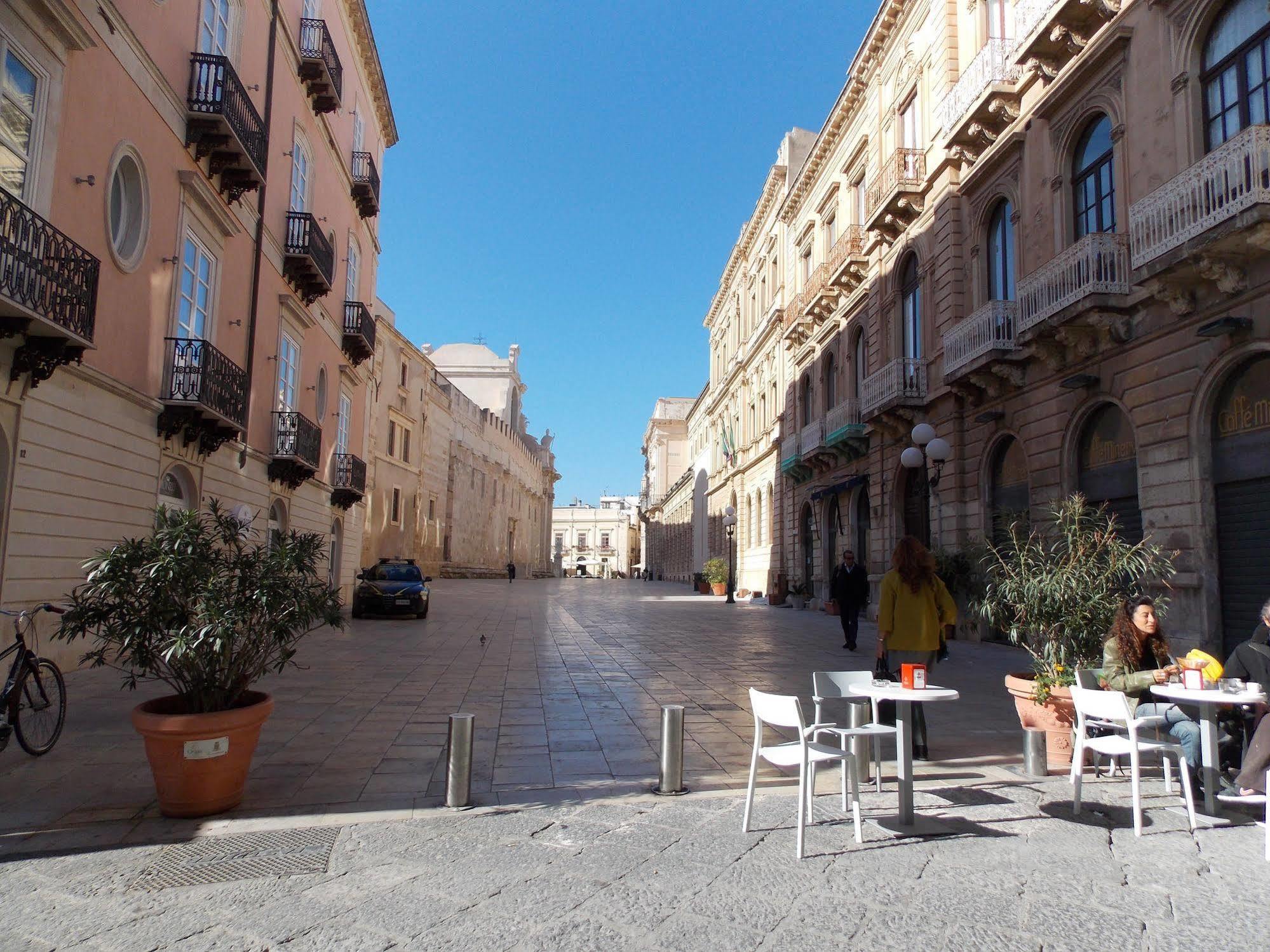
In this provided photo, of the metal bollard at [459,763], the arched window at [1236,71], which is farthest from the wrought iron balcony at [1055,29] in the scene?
the metal bollard at [459,763]

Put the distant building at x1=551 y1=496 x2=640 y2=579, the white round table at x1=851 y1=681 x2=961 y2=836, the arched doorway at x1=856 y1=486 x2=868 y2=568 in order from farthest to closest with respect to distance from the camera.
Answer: the distant building at x1=551 y1=496 x2=640 y2=579
the arched doorway at x1=856 y1=486 x2=868 y2=568
the white round table at x1=851 y1=681 x2=961 y2=836

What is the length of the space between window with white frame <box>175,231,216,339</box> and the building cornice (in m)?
23.2

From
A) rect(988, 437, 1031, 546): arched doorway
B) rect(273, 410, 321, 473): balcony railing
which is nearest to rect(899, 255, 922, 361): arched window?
rect(988, 437, 1031, 546): arched doorway

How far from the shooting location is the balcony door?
498 inches

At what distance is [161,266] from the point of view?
455 inches

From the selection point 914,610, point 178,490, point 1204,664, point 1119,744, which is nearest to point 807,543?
point 178,490

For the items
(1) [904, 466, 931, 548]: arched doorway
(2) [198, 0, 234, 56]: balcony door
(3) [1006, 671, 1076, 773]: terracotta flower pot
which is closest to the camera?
(3) [1006, 671, 1076, 773]: terracotta flower pot

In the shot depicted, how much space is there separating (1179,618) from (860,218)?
1547 centimetres

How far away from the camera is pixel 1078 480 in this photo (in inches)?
512

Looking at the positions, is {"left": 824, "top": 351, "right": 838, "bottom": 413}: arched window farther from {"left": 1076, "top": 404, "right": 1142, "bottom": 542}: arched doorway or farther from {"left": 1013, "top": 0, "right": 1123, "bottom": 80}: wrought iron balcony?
{"left": 1076, "top": 404, "right": 1142, "bottom": 542}: arched doorway

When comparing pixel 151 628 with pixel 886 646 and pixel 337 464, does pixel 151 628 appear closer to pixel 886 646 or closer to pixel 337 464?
pixel 886 646

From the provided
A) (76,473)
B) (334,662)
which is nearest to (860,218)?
(334,662)

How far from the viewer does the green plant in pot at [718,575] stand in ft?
121

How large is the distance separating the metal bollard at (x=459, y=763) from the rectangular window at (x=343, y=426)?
18471 mm
